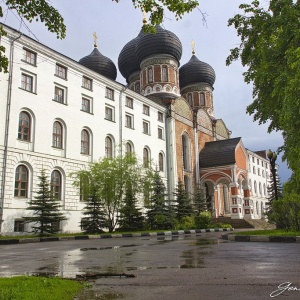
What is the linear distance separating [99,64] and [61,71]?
17272mm

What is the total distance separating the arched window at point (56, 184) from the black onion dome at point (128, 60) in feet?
84.4

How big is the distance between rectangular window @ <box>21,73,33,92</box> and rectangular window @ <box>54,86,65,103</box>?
2.21 meters

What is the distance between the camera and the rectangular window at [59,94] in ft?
86.7

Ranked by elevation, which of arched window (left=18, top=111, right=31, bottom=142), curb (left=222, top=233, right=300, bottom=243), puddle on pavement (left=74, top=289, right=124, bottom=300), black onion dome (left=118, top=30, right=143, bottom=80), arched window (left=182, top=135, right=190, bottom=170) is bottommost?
puddle on pavement (left=74, top=289, right=124, bottom=300)

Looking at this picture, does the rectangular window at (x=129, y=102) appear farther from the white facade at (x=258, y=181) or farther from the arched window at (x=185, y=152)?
the white facade at (x=258, y=181)

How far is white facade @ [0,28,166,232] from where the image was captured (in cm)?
2214

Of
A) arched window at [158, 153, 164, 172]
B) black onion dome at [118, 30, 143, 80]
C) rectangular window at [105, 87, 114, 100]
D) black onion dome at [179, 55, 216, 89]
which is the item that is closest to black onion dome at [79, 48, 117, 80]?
black onion dome at [118, 30, 143, 80]

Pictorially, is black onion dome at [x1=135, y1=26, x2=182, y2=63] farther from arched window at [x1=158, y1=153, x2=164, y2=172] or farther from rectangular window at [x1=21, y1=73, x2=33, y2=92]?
rectangular window at [x1=21, y1=73, x2=33, y2=92]

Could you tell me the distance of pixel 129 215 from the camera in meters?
25.3

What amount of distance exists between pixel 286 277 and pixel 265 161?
204 feet

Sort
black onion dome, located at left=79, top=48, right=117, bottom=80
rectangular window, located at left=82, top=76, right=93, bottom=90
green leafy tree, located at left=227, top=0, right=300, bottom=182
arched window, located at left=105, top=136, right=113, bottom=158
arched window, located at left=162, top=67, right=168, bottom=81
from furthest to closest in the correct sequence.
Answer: black onion dome, located at left=79, top=48, right=117, bottom=80, arched window, located at left=162, top=67, right=168, bottom=81, arched window, located at left=105, top=136, right=113, bottom=158, rectangular window, located at left=82, top=76, right=93, bottom=90, green leafy tree, located at left=227, top=0, right=300, bottom=182

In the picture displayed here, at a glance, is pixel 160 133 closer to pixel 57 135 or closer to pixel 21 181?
pixel 57 135

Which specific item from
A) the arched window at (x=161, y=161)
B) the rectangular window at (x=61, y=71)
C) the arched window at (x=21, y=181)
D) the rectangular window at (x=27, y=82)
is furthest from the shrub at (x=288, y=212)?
the arched window at (x=161, y=161)

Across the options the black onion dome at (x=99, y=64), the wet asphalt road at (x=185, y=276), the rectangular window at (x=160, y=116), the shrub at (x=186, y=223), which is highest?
the black onion dome at (x=99, y=64)
